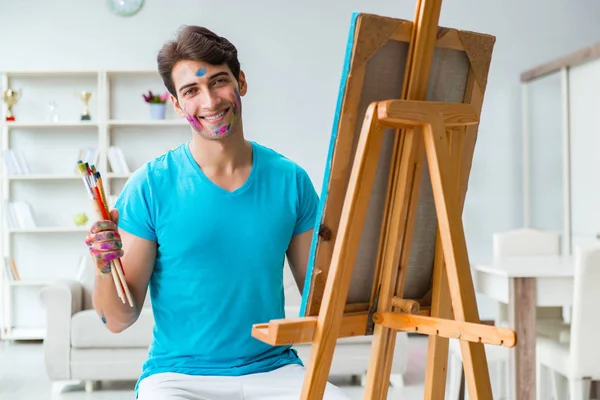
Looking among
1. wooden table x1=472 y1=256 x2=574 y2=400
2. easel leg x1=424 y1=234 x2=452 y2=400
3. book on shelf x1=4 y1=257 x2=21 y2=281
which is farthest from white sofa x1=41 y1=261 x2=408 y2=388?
easel leg x1=424 y1=234 x2=452 y2=400

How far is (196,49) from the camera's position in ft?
5.42

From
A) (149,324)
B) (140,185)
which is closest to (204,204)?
(140,185)

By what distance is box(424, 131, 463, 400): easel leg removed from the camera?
1.46 m

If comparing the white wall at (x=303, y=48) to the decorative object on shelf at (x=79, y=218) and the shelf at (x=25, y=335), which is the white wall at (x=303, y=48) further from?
the shelf at (x=25, y=335)

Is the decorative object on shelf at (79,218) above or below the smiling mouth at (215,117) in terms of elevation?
below

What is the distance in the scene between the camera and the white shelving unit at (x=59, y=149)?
573cm

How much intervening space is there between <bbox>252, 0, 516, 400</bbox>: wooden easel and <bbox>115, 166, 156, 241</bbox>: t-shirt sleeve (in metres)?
0.48

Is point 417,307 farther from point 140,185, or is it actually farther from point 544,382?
point 544,382

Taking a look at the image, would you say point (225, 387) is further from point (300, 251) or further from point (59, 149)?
point (59, 149)

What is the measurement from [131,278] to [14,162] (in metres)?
4.25

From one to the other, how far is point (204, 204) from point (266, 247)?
0.17 meters

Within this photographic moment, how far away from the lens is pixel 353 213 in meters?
1.32

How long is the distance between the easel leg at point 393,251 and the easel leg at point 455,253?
0.07 metres

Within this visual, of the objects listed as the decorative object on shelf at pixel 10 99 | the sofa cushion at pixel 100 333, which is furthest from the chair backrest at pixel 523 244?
the decorative object on shelf at pixel 10 99
